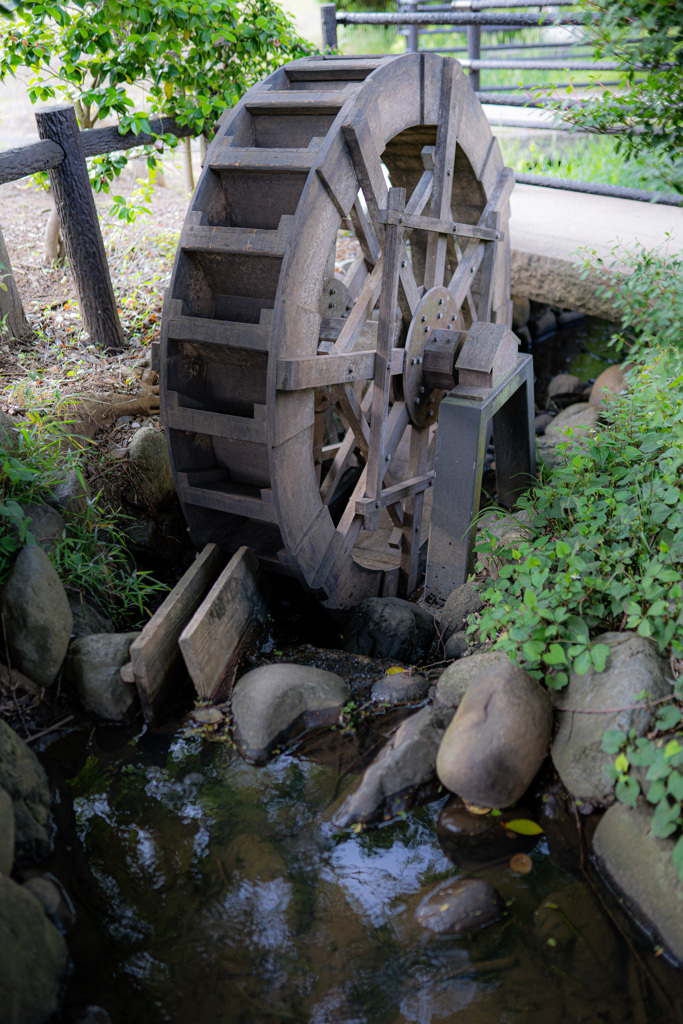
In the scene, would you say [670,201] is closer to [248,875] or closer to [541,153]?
[541,153]

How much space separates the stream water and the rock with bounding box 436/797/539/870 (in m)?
0.02

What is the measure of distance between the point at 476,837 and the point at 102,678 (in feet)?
4.79

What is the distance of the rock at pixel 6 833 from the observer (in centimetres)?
198

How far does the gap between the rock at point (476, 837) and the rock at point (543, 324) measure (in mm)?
5675

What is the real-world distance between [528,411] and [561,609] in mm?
2282

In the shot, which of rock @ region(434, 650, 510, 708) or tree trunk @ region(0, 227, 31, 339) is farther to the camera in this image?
tree trunk @ region(0, 227, 31, 339)

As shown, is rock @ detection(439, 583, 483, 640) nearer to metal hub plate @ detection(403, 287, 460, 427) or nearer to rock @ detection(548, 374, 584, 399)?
metal hub plate @ detection(403, 287, 460, 427)

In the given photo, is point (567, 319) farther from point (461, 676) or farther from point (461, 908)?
point (461, 908)

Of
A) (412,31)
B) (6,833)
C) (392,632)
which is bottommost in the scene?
(392,632)

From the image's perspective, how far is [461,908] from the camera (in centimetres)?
209

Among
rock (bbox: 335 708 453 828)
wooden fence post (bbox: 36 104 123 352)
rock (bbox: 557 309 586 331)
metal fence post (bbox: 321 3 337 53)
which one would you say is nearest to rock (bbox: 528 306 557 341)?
rock (bbox: 557 309 586 331)

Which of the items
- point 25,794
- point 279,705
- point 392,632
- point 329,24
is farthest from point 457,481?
point 329,24

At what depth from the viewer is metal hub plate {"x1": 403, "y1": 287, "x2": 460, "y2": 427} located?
→ 150 inches

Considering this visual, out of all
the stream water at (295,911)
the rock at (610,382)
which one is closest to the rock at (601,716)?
the stream water at (295,911)
